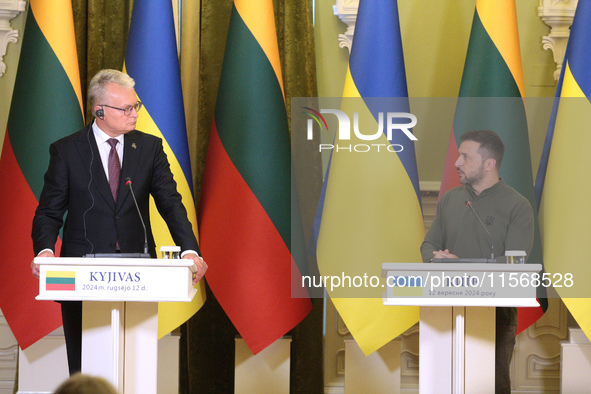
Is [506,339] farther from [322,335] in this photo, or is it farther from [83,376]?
[83,376]

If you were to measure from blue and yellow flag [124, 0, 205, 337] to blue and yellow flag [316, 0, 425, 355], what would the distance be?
Result: 2.38ft

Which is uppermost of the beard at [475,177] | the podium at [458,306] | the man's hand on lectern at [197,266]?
the beard at [475,177]

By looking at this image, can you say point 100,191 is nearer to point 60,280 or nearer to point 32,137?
point 60,280

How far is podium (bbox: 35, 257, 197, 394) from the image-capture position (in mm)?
2119

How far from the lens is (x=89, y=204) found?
2.43m

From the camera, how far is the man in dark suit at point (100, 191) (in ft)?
7.94

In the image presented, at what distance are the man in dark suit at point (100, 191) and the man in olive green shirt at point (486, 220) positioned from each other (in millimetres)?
1166

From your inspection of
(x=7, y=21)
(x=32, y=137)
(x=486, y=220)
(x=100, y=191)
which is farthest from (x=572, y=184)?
(x=7, y=21)

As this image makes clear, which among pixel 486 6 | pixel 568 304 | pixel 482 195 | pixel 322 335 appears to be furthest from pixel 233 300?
pixel 486 6

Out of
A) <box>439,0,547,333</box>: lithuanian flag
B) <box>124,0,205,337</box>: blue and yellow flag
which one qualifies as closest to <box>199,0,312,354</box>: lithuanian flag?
<box>124,0,205,337</box>: blue and yellow flag

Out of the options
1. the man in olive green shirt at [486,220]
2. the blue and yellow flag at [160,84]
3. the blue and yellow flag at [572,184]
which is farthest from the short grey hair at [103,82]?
the blue and yellow flag at [572,184]

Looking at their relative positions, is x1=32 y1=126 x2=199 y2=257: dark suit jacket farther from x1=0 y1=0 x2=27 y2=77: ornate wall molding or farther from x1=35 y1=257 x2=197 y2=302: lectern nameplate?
x1=0 y1=0 x2=27 y2=77: ornate wall molding

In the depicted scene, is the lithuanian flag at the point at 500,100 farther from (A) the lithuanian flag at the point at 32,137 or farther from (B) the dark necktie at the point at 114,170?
(A) the lithuanian flag at the point at 32,137

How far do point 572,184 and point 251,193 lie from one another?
1.58m
